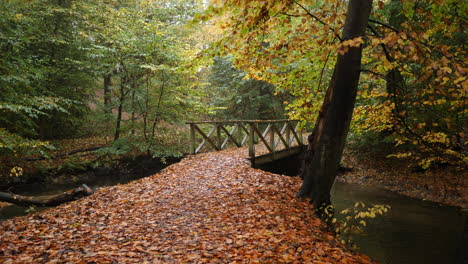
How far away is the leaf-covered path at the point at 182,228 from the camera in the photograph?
356 cm

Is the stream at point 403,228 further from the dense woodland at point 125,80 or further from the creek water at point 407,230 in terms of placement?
the dense woodland at point 125,80

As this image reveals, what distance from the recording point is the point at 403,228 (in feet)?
23.6

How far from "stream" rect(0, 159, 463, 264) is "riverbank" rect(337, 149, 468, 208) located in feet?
1.97

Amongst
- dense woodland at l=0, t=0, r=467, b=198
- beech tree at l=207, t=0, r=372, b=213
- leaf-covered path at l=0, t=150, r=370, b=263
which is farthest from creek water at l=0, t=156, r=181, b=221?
beech tree at l=207, t=0, r=372, b=213

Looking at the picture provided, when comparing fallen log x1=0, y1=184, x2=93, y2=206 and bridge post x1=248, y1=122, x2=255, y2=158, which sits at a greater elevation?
bridge post x1=248, y1=122, x2=255, y2=158

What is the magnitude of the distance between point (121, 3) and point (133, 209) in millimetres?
15230

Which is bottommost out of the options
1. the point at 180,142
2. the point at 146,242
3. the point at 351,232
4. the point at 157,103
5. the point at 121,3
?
the point at 351,232

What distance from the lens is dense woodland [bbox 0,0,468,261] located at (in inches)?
209

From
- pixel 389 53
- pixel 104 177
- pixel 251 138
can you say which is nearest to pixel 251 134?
pixel 251 138

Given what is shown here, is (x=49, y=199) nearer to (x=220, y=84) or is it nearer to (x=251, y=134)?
(x=251, y=134)

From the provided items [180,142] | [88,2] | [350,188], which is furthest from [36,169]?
[350,188]

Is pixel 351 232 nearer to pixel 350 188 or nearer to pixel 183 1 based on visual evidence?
pixel 350 188

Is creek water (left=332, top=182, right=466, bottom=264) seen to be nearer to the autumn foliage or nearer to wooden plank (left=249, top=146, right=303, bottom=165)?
the autumn foliage

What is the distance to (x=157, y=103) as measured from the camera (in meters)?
12.8
